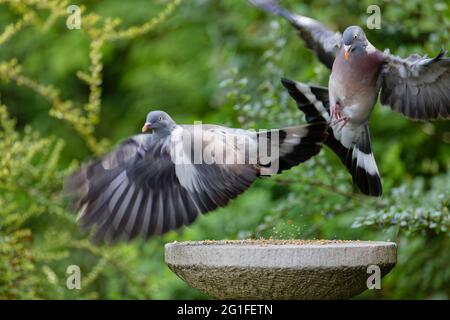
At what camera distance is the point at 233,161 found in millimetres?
3098

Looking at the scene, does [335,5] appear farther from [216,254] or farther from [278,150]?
[216,254]

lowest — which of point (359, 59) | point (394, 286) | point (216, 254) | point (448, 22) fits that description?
point (394, 286)

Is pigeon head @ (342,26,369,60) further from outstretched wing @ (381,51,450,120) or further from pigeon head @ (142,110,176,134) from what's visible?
pigeon head @ (142,110,176,134)

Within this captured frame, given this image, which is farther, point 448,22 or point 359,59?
point 448,22

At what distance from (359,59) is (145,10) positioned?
392cm

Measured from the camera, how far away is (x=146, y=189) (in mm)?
3018

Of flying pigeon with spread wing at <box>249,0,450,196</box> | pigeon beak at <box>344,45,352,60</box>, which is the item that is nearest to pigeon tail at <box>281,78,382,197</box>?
flying pigeon with spread wing at <box>249,0,450,196</box>

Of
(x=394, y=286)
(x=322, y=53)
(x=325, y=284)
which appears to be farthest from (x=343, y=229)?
(x=325, y=284)

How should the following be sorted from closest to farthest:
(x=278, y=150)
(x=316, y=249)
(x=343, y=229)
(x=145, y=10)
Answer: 1. (x=316, y=249)
2. (x=278, y=150)
3. (x=343, y=229)
4. (x=145, y=10)

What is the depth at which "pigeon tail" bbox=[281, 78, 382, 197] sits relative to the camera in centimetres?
347

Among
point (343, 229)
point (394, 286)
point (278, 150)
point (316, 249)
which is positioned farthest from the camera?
point (394, 286)

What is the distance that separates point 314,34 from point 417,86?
2.23ft

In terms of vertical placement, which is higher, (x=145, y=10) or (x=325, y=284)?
(x=145, y=10)

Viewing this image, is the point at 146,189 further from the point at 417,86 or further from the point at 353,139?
the point at 417,86
